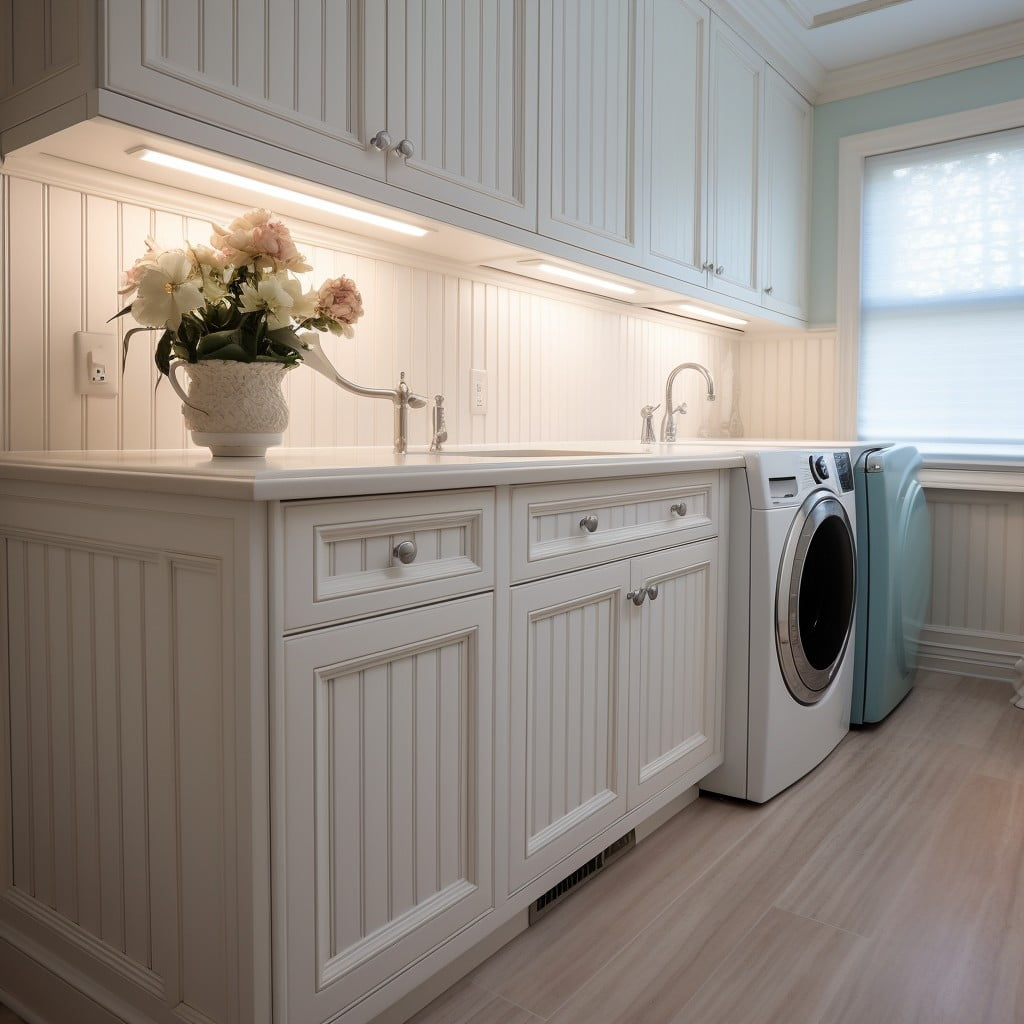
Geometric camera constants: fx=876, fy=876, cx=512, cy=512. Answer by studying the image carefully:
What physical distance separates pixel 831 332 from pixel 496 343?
1719 mm

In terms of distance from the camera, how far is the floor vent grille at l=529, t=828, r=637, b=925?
1.57 metres

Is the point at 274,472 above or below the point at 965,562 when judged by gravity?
above

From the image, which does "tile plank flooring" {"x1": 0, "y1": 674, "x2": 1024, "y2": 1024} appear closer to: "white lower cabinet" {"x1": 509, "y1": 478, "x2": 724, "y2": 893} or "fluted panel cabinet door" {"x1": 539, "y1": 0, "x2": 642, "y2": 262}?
"white lower cabinet" {"x1": 509, "y1": 478, "x2": 724, "y2": 893}

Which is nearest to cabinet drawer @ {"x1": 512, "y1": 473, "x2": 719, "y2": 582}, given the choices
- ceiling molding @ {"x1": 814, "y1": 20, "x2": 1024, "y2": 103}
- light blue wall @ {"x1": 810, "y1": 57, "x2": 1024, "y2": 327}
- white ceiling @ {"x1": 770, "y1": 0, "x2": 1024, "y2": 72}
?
white ceiling @ {"x1": 770, "y1": 0, "x2": 1024, "y2": 72}

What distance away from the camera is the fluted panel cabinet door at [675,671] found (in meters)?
1.72

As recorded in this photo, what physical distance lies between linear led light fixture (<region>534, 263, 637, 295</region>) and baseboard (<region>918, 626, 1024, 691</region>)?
1.70 metres

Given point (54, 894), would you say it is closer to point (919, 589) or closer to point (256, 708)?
point (256, 708)

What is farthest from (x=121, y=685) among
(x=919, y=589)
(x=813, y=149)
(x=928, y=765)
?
(x=813, y=149)

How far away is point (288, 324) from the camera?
1.22 m

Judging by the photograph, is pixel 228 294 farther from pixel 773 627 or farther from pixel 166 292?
pixel 773 627

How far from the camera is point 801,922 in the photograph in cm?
157

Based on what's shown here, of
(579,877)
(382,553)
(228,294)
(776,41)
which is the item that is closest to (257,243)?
(228,294)

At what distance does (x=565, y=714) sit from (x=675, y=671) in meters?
0.42

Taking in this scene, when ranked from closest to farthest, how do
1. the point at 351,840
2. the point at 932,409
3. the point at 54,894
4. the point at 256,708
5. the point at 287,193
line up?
the point at 256,708
the point at 351,840
the point at 54,894
the point at 287,193
the point at 932,409
